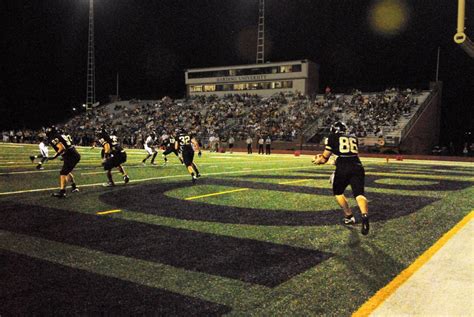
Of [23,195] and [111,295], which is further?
Answer: [23,195]

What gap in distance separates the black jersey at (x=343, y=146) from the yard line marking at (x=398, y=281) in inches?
70.9

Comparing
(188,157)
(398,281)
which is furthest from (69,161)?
(398,281)

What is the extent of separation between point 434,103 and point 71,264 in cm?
4294

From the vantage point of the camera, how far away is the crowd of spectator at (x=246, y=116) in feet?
116

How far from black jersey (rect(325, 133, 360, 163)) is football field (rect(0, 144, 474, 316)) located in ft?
3.88

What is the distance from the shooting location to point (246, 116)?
4212 centimetres

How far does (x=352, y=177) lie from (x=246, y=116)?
3636 centimetres

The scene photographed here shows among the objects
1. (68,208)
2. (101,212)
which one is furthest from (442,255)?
(68,208)

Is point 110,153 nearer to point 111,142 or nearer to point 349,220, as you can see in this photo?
point 111,142

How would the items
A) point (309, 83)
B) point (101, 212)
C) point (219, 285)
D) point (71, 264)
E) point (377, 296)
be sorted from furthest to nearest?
1. point (309, 83)
2. point (101, 212)
3. point (71, 264)
4. point (219, 285)
5. point (377, 296)

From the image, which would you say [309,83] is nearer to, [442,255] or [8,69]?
[442,255]

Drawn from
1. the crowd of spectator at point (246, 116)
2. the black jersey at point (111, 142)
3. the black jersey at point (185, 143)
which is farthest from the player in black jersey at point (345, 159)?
the crowd of spectator at point (246, 116)

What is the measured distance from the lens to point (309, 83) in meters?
47.5

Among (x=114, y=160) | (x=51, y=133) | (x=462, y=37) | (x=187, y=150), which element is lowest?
(x=114, y=160)
